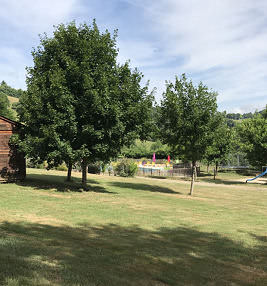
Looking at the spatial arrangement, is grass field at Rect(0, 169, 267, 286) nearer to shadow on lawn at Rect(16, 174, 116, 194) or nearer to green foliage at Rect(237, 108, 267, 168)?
shadow on lawn at Rect(16, 174, 116, 194)

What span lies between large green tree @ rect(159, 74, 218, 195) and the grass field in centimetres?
765

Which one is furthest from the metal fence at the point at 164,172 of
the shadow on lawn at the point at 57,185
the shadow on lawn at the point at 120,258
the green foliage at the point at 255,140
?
the shadow on lawn at the point at 120,258

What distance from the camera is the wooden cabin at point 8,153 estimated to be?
20.8m

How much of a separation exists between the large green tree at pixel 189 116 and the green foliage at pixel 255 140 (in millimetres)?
20309

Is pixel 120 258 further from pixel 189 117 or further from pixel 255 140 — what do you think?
pixel 255 140

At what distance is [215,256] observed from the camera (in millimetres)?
7613

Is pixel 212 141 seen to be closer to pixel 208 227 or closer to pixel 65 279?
pixel 208 227

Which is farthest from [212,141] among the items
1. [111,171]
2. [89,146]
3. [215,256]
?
[111,171]

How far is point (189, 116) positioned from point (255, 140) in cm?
2227

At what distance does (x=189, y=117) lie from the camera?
69.8ft

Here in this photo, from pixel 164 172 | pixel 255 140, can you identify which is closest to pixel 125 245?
pixel 255 140

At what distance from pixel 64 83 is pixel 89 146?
4219 mm

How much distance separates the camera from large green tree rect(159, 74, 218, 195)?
69.5ft

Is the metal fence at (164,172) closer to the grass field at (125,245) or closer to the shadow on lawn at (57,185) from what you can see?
the shadow on lawn at (57,185)
